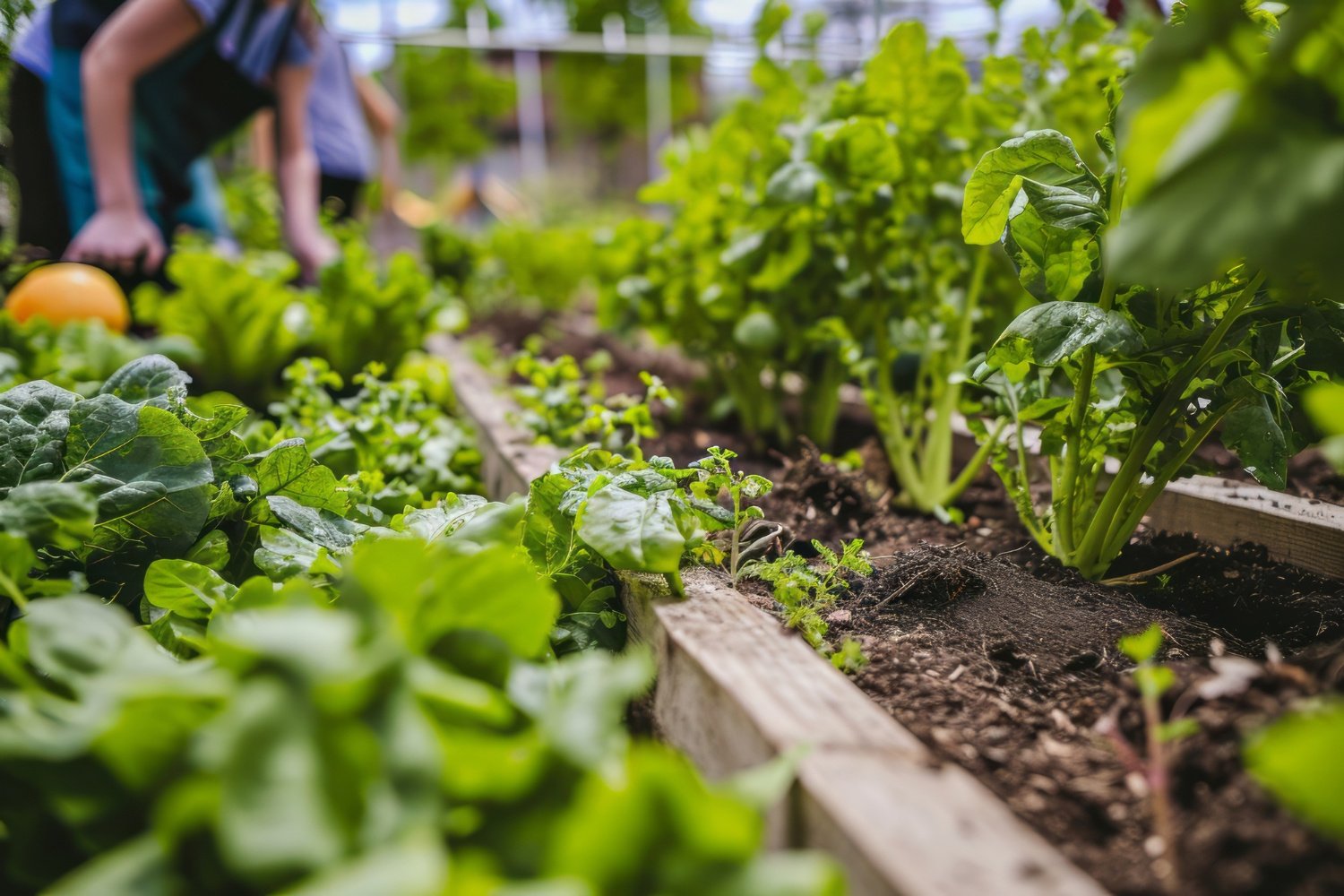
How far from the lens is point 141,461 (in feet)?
3.73

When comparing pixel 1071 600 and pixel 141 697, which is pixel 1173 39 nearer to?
pixel 1071 600

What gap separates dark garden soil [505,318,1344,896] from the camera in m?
0.67

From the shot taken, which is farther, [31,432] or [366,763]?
[31,432]

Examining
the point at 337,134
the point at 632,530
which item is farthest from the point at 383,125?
the point at 632,530

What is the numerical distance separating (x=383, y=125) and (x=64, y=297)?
447cm

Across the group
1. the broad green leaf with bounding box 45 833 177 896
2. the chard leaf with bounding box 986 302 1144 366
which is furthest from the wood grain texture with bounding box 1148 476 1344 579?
the broad green leaf with bounding box 45 833 177 896

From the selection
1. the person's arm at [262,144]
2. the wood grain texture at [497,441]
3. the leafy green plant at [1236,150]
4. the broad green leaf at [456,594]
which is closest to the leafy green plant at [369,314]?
the wood grain texture at [497,441]

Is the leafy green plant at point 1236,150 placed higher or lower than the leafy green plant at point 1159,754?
higher

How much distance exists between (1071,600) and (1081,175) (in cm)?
63

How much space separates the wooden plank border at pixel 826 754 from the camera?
63 centimetres

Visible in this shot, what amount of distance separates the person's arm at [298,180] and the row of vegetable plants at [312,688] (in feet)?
9.73

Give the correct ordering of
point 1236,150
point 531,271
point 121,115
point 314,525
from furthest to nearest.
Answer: point 531,271 < point 121,115 < point 314,525 < point 1236,150

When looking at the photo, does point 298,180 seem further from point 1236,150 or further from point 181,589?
point 1236,150

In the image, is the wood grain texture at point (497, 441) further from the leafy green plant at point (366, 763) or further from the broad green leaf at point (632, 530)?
the leafy green plant at point (366, 763)
